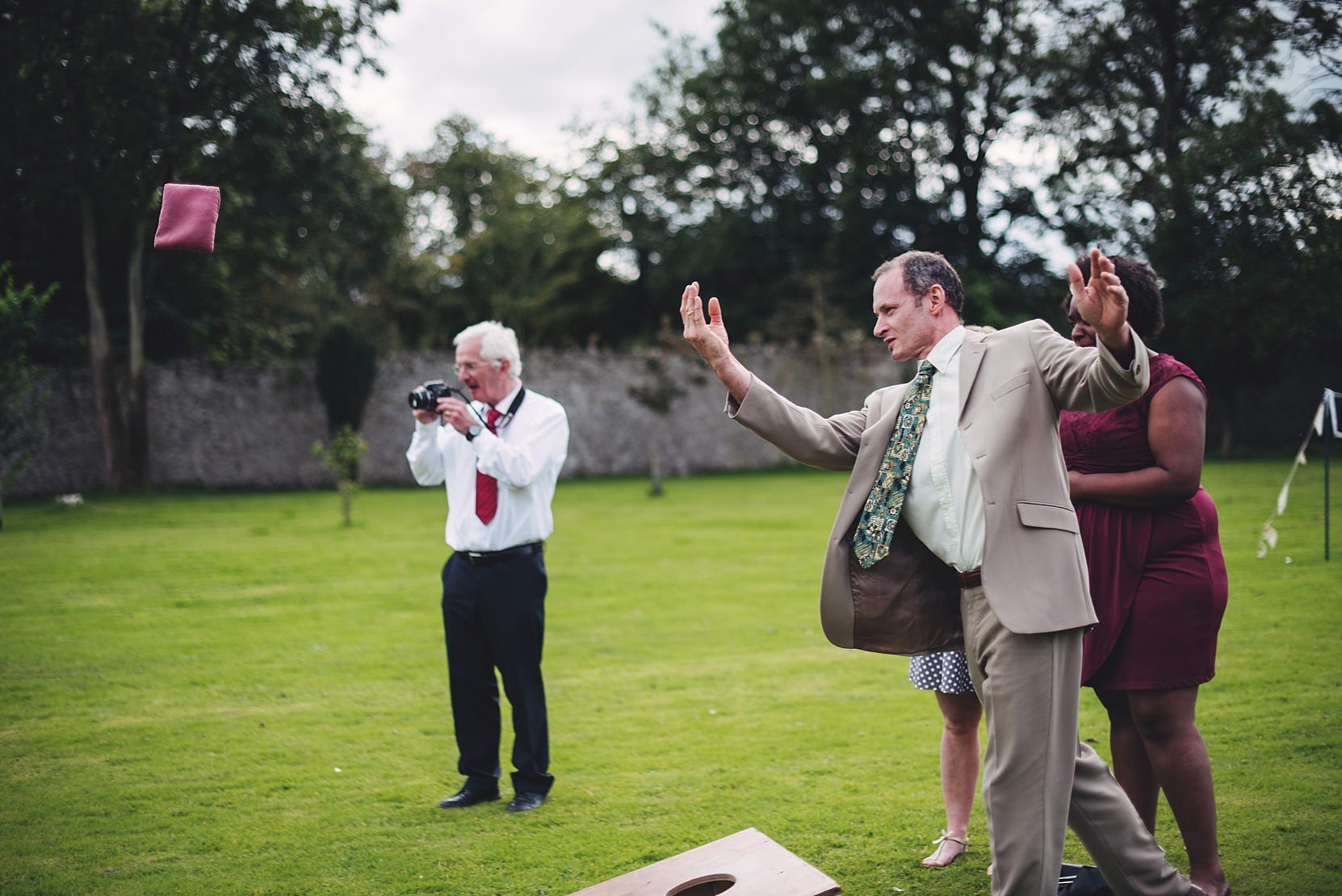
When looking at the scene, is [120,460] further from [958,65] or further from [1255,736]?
[958,65]

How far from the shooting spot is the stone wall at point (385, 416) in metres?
20.6

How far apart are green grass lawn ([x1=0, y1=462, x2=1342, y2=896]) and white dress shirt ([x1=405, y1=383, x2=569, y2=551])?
129cm

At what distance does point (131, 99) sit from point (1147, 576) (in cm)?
1087

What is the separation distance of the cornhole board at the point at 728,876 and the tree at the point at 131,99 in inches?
295

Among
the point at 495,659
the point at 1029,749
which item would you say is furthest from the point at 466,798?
the point at 1029,749

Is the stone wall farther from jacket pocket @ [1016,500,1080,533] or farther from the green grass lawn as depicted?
jacket pocket @ [1016,500,1080,533]

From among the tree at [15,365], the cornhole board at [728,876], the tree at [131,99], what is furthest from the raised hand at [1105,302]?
the tree at [15,365]

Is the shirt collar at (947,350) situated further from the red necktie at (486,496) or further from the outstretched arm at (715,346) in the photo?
the red necktie at (486,496)

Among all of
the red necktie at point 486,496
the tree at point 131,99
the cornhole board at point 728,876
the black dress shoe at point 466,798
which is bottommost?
the black dress shoe at point 466,798

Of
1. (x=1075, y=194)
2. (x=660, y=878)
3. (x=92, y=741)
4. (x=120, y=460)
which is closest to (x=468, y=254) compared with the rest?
(x=120, y=460)

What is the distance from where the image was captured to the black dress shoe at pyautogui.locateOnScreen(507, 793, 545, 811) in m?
4.46

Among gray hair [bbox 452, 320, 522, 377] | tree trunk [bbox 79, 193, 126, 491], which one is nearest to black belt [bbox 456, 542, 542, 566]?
gray hair [bbox 452, 320, 522, 377]

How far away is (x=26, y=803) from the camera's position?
4.52 metres

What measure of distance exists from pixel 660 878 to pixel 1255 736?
3.53 m
